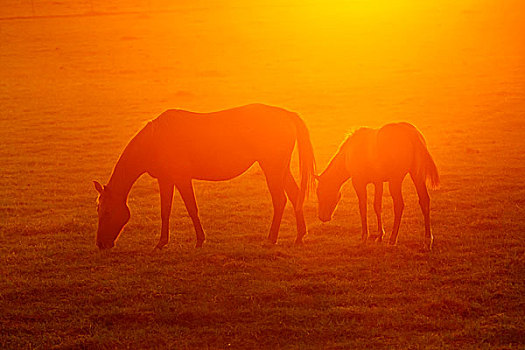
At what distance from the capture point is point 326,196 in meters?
10.4

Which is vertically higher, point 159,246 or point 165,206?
point 165,206

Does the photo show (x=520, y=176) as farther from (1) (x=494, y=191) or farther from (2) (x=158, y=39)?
(2) (x=158, y=39)

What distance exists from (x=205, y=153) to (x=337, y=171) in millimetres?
2006

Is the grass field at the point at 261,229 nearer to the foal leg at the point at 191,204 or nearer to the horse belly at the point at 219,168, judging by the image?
the foal leg at the point at 191,204

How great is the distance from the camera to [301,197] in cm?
988

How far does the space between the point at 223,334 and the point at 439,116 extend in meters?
17.0

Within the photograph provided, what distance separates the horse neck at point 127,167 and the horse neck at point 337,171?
272 centimetres

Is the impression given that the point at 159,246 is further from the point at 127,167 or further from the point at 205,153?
the point at 205,153

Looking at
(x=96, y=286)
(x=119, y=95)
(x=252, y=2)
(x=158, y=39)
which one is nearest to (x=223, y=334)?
(x=96, y=286)

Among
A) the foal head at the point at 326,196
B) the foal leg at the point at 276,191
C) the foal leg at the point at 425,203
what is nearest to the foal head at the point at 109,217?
the foal leg at the point at 276,191

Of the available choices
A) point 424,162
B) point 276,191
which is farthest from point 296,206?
point 424,162

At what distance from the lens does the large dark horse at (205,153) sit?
9656mm

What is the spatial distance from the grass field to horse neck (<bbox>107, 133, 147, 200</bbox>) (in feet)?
2.93

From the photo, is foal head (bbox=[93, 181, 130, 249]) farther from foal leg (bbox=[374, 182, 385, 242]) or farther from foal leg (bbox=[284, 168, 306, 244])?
foal leg (bbox=[374, 182, 385, 242])
